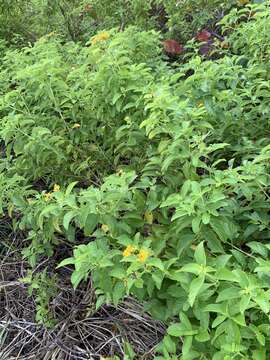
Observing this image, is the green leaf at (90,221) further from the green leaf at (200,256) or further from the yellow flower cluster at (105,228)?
the green leaf at (200,256)

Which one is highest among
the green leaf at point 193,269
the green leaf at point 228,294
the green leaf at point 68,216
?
the green leaf at point 68,216

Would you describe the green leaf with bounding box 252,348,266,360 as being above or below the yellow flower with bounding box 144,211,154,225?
below

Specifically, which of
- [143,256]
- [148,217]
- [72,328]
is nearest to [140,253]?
[143,256]

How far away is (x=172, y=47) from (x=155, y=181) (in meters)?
1.95

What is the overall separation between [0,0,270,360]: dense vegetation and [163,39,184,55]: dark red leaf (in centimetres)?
57

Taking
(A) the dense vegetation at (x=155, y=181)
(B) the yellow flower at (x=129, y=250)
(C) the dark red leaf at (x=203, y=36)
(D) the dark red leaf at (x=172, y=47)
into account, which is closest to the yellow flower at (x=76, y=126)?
(A) the dense vegetation at (x=155, y=181)

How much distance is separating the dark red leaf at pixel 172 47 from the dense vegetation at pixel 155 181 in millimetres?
568

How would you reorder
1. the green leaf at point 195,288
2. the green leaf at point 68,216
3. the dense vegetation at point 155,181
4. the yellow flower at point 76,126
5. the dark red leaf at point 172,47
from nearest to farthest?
the green leaf at point 195,288 < the dense vegetation at point 155,181 < the green leaf at point 68,216 < the yellow flower at point 76,126 < the dark red leaf at point 172,47

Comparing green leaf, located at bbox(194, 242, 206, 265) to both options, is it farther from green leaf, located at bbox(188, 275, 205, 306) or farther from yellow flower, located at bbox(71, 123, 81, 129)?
yellow flower, located at bbox(71, 123, 81, 129)

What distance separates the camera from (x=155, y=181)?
5.93 ft

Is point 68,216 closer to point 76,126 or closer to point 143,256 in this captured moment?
point 143,256

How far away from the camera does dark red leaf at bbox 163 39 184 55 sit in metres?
3.51

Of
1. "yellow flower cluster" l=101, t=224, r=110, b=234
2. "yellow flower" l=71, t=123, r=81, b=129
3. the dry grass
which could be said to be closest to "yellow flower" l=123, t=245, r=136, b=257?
"yellow flower cluster" l=101, t=224, r=110, b=234

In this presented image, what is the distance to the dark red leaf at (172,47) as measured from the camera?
11.5 ft
